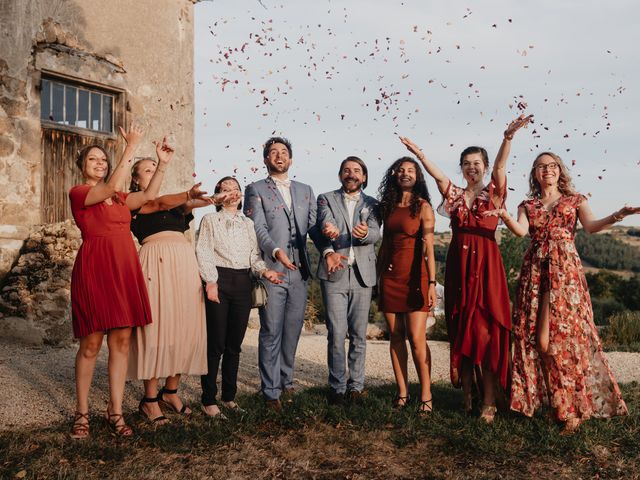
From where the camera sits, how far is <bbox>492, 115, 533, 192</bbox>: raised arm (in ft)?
15.8

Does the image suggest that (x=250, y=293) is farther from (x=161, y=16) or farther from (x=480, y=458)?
(x=161, y=16)

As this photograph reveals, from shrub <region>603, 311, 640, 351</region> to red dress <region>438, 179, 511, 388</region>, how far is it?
6464mm

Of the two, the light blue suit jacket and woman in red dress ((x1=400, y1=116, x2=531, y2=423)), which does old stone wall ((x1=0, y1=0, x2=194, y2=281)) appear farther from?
woman in red dress ((x1=400, y1=116, x2=531, y2=423))

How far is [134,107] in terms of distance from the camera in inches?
A: 416

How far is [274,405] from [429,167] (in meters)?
2.34

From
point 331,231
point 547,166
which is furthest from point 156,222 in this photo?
point 547,166

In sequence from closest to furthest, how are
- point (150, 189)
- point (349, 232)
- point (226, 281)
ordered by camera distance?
point (150, 189), point (226, 281), point (349, 232)

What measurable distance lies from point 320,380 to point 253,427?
2560mm

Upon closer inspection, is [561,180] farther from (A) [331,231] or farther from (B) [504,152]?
(A) [331,231]

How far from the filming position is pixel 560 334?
4.82 metres

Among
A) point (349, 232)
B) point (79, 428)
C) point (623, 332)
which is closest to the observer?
point (79, 428)

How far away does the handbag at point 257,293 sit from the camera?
5.23 m

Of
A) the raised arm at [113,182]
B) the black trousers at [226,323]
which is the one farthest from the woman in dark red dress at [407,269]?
the raised arm at [113,182]

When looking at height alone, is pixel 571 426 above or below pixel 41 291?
below
